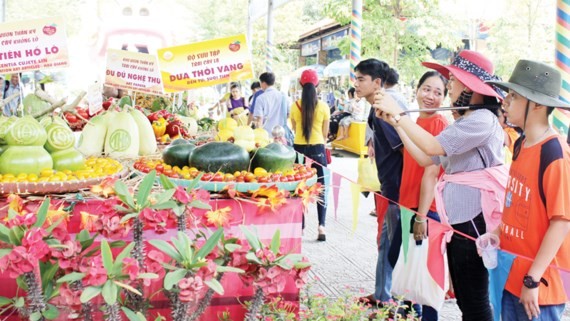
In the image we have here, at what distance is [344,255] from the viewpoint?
508 cm

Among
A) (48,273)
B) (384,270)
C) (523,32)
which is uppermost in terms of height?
(523,32)

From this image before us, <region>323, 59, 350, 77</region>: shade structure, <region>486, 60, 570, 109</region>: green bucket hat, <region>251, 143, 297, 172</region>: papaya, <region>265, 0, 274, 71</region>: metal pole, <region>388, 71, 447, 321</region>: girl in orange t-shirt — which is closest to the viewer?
<region>486, 60, 570, 109</region>: green bucket hat

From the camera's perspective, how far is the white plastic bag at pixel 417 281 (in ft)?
10.2

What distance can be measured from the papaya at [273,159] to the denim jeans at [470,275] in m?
0.95

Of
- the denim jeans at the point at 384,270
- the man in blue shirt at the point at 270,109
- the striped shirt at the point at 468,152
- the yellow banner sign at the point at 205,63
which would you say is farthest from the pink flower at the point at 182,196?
the man in blue shirt at the point at 270,109

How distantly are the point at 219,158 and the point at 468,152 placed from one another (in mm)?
1279

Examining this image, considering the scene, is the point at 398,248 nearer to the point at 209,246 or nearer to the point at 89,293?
the point at 209,246

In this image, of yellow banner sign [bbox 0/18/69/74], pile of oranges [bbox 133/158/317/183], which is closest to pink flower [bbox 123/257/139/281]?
pile of oranges [bbox 133/158/317/183]

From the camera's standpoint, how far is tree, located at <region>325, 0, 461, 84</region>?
731 inches

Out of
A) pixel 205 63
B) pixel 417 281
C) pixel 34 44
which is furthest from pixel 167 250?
pixel 205 63

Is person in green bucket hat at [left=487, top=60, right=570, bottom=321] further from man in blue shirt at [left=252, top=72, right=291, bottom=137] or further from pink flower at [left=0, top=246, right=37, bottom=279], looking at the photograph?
man in blue shirt at [left=252, top=72, right=291, bottom=137]

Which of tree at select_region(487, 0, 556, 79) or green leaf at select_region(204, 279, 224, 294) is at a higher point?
tree at select_region(487, 0, 556, 79)

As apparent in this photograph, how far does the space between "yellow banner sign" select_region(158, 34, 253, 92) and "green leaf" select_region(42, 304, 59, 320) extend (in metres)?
3.36

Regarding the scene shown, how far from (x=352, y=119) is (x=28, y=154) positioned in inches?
471
